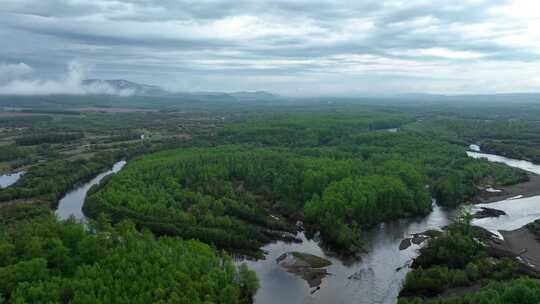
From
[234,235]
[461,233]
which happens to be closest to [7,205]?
[234,235]

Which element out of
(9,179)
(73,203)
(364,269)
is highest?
(9,179)

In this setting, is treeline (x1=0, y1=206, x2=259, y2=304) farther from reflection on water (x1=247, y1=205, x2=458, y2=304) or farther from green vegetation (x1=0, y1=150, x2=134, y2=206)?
green vegetation (x1=0, y1=150, x2=134, y2=206)

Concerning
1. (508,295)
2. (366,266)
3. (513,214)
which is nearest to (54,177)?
(366,266)

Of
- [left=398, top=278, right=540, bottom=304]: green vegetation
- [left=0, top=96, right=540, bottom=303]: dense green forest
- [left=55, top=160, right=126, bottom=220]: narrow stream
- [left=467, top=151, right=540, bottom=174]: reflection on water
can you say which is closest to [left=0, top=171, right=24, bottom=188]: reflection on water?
[left=0, top=96, right=540, bottom=303]: dense green forest

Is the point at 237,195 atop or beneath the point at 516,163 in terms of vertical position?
atop

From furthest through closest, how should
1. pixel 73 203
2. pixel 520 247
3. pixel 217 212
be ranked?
pixel 73 203 → pixel 217 212 → pixel 520 247

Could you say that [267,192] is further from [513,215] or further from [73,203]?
[513,215]

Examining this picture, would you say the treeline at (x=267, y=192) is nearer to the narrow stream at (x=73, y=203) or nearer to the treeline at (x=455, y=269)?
the narrow stream at (x=73, y=203)
